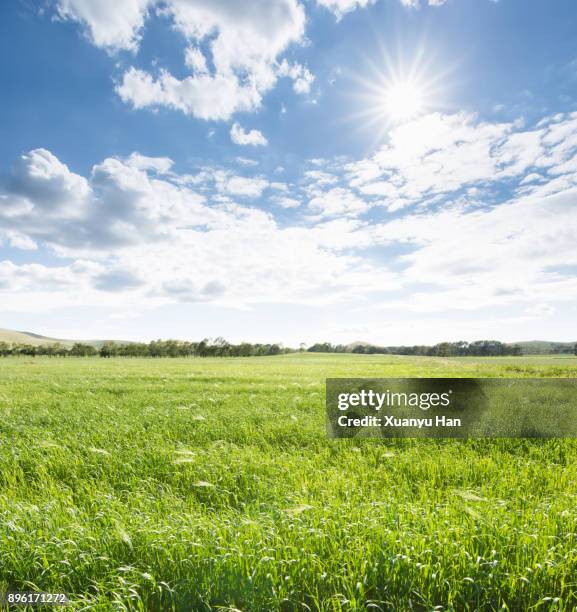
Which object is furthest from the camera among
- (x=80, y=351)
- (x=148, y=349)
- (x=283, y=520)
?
(x=148, y=349)

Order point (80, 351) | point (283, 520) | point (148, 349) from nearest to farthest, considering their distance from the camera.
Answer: point (283, 520) < point (80, 351) < point (148, 349)

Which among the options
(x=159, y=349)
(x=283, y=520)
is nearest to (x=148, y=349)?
(x=159, y=349)

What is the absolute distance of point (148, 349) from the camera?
138375mm

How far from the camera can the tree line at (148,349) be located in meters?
129

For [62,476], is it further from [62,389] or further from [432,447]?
[62,389]

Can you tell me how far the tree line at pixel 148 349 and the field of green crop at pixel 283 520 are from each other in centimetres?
12826

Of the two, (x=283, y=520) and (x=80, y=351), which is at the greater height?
(x=283, y=520)

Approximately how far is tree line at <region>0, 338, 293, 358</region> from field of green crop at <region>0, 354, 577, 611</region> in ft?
421

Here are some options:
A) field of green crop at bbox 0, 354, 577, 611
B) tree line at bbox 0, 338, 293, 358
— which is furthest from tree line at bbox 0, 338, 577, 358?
field of green crop at bbox 0, 354, 577, 611

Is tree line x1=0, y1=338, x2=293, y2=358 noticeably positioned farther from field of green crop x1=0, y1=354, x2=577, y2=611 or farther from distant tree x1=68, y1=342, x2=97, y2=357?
field of green crop x1=0, y1=354, x2=577, y2=611

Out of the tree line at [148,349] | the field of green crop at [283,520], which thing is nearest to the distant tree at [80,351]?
the tree line at [148,349]

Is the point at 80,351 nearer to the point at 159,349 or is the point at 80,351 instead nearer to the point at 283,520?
the point at 159,349

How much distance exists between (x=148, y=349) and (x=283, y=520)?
477ft

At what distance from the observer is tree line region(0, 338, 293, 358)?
5093 inches
